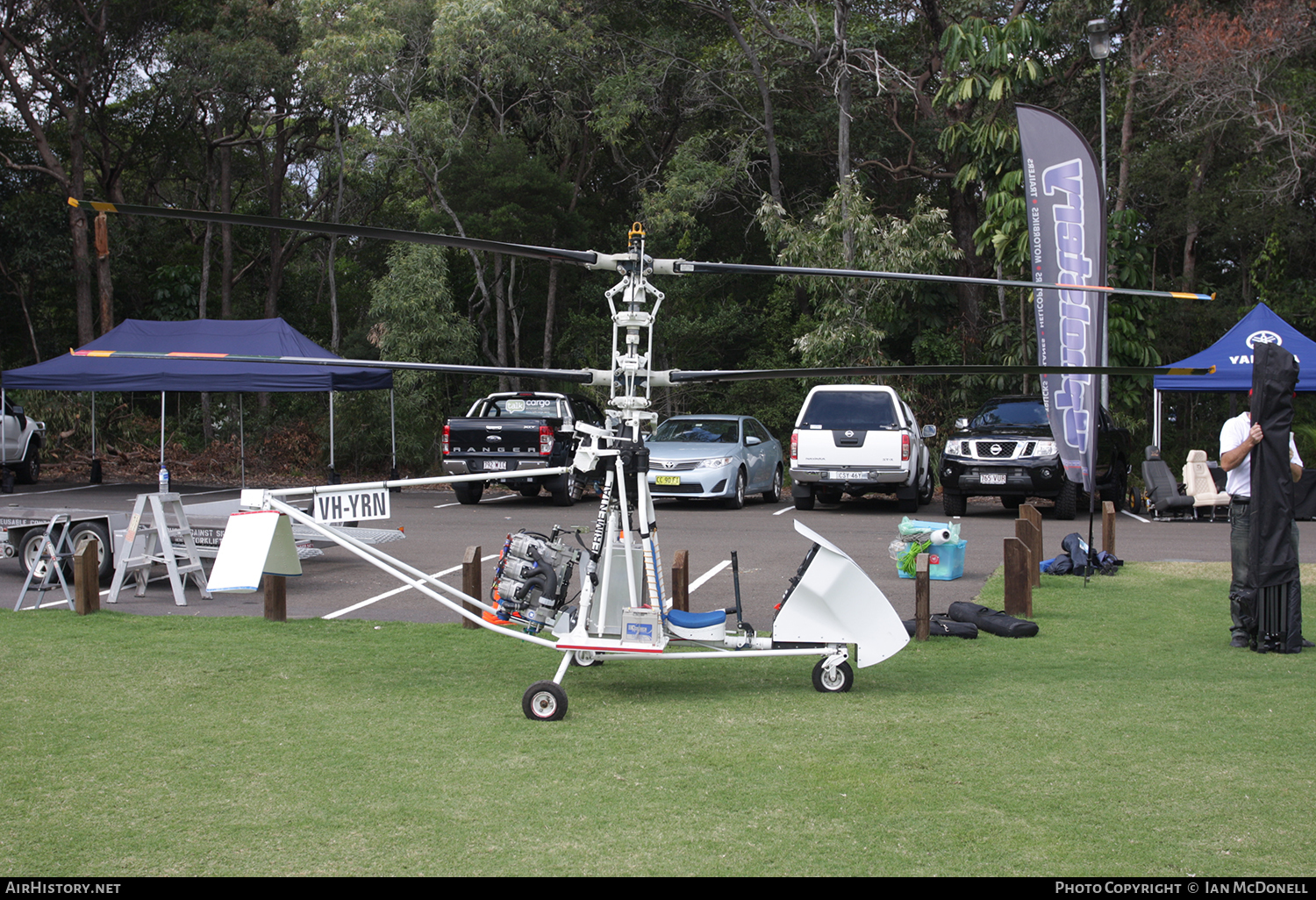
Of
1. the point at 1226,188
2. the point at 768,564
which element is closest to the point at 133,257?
the point at 768,564

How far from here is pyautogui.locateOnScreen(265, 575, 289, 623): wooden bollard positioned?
828cm

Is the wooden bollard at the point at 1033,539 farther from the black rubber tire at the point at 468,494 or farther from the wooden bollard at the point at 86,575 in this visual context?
the black rubber tire at the point at 468,494

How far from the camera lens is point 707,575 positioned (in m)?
10.8

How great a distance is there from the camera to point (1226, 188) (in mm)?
24812

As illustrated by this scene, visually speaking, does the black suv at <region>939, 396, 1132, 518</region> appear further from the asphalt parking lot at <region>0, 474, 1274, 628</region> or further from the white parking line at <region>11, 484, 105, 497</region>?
the white parking line at <region>11, 484, 105, 497</region>

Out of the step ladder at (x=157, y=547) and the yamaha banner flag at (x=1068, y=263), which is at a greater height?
the yamaha banner flag at (x=1068, y=263)

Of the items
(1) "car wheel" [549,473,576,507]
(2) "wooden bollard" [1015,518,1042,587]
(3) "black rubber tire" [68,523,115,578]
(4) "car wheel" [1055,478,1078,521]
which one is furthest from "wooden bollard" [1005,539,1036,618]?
(1) "car wheel" [549,473,576,507]

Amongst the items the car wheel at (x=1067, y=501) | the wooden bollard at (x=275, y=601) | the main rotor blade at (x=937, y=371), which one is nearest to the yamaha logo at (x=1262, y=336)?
the car wheel at (x=1067, y=501)

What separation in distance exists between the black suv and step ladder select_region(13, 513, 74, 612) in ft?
37.4

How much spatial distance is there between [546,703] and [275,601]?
3.58 m

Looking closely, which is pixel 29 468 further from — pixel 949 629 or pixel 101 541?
pixel 949 629

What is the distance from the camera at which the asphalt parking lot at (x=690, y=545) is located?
30.8ft

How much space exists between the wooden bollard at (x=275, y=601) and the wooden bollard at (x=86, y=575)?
147cm
